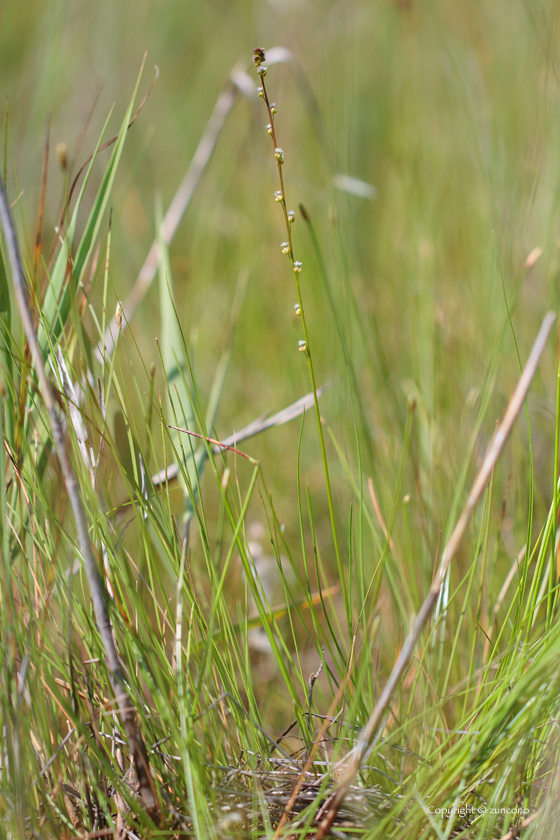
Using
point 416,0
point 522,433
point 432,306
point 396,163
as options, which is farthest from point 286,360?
point 416,0

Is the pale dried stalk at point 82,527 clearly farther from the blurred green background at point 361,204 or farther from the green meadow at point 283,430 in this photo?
the blurred green background at point 361,204

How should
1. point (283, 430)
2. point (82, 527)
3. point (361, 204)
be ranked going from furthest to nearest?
point (361, 204), point (283, 430), point (82, 527)

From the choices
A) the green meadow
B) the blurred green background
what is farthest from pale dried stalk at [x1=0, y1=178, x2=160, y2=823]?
the blurred green background

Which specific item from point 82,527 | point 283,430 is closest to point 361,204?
point 283,430

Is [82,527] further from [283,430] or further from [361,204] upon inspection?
[361,204]

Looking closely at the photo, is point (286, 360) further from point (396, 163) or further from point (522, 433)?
point (396, 163)

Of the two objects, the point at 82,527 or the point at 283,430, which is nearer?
the point at 82,527

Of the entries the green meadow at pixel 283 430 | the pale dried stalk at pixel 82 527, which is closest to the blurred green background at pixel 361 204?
the green meadow at pixel 283 430

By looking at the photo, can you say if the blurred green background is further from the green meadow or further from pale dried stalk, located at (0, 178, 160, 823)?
pale dried stalk, located at (0, 178, 160, 823)
